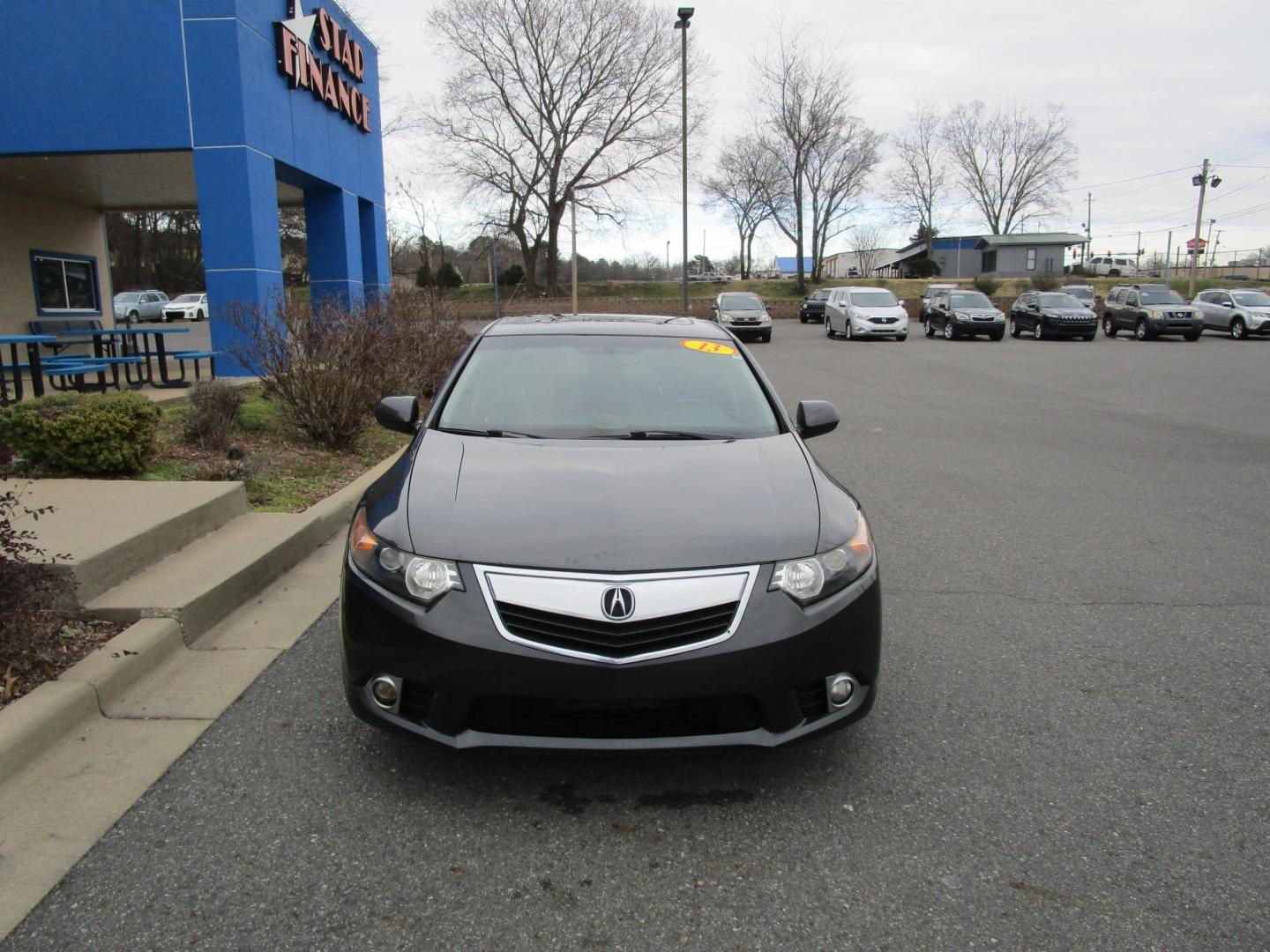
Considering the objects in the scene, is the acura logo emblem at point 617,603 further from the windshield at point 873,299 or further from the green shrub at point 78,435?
the windshield at point 873,299

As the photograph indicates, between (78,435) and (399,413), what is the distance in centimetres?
310

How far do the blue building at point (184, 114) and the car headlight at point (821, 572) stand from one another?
829 centimetres

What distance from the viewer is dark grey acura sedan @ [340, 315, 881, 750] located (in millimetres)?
2615

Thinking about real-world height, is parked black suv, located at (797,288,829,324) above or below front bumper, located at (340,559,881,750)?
above

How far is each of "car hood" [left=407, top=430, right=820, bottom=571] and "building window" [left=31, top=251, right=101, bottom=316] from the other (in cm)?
1685

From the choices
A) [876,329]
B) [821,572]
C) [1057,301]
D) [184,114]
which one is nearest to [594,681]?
[821,572]

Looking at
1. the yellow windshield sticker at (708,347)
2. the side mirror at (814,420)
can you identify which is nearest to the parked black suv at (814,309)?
the yellow windshield sticker at (708,347)

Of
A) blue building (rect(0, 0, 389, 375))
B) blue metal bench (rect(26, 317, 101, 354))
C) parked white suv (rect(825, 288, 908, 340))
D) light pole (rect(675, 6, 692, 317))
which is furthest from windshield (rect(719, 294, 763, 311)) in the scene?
blue metal bench (rect(26, 317, 101, 354))

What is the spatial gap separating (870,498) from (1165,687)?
3.69 meters

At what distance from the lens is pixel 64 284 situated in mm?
17500

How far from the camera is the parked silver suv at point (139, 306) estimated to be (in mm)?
38000

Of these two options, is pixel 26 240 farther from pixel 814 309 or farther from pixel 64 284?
pixel 814 309

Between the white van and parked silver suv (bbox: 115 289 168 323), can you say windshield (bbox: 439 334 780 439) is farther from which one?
the white van

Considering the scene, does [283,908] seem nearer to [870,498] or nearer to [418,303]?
[870,498]
